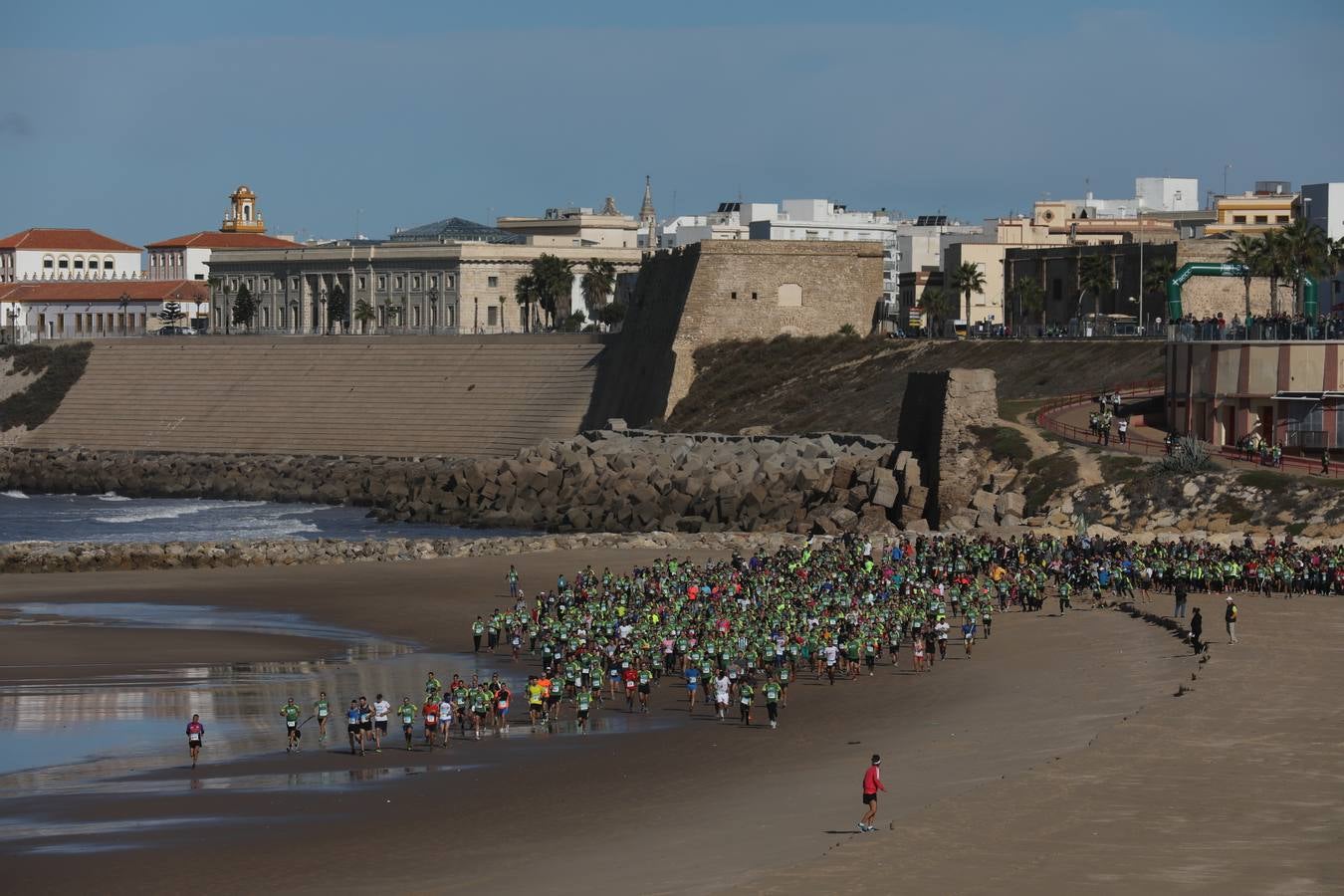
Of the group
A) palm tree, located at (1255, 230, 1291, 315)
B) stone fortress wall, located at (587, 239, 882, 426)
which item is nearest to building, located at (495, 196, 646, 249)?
stone fortress wall, located at (587, 239, 882, 426)

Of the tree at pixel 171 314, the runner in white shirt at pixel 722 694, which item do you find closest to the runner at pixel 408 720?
the runner in white shirt at pixel 722 694

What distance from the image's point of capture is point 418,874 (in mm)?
19203

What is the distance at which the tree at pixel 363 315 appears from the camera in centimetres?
11894

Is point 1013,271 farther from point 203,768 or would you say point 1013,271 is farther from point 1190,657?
point 203,768

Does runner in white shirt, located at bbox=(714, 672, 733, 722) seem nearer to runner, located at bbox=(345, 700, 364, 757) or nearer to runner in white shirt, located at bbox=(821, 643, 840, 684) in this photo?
runner in white shirt, located at bbox=(821, 643, 840, 684)

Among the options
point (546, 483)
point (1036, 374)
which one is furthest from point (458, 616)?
point (1036, 374)

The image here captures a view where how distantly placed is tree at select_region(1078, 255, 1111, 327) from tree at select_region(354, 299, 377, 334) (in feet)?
154

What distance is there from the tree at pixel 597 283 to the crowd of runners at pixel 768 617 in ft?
222

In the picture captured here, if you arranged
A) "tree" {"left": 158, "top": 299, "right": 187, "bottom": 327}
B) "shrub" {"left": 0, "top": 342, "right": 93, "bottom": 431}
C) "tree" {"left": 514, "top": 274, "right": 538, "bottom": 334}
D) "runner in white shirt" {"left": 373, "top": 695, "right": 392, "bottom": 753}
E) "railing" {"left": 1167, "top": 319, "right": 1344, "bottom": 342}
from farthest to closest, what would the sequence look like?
"tree" {"left": 158, "top": 299, "right": 187, "bottom": 327} < "tree" {"left": 514, "top": 274, "right": 538, "bottom": 334} < "shrub" {"left": 0, "top": 342, "right": 93, "bottom": 431} < "railing" {"left": 1167, "top": 319, "right": 1344, "bottom": 342} < "runner in white shirt" {"left": 373, "top": 695, "right": 392, "bottom": 753}

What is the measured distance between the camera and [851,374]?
3076 inches

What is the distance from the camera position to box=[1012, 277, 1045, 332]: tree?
290ft

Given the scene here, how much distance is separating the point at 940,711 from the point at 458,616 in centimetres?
1486

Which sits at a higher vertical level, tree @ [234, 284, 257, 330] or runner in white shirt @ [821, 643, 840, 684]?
tree @ [234, 284, 257, 330]

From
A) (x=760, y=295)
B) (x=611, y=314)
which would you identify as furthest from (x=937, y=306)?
(x=611, y=314)
